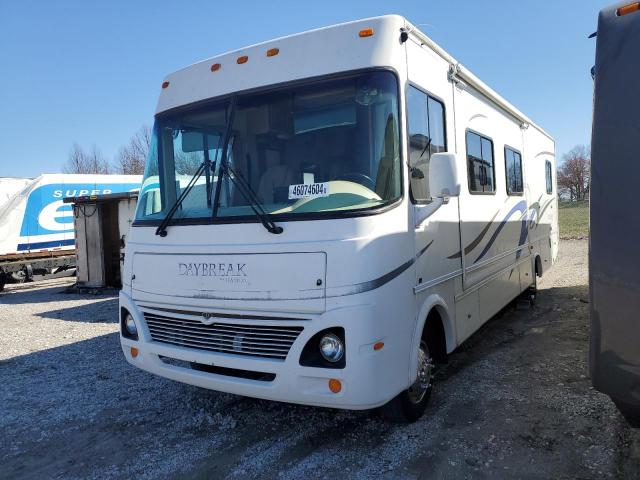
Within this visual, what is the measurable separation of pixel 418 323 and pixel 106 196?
10.2 meters

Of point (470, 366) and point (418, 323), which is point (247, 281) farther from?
point (470, 366)

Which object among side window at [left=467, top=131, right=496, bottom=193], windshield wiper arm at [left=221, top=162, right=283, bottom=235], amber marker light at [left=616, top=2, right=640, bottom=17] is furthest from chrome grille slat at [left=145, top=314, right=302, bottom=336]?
side window at [left=467, top=131, right=496, bottom=193]

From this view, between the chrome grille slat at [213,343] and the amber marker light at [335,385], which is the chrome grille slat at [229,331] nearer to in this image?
the chrome grille slat at [213,343]

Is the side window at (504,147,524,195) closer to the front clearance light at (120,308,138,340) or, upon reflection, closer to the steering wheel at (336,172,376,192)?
the steering wheel at (336,172,376,192)

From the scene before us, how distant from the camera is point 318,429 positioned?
3912 mm

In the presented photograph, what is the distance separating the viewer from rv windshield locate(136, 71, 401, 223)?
3391mm

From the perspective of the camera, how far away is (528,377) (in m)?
4.86

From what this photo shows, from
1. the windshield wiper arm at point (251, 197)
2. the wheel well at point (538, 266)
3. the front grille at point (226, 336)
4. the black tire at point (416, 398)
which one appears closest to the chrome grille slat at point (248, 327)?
the front grille at point (226, 336)

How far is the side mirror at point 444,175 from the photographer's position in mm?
3391

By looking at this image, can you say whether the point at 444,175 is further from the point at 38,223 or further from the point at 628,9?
the point at 38,223

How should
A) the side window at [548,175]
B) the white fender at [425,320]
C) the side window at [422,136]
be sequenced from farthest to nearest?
the side window at [548,175] < the side window at [422,136] < the white fender at [425,320]

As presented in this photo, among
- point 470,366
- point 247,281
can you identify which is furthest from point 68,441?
point 470,366

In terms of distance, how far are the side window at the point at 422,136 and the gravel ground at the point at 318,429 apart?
1.81 metres

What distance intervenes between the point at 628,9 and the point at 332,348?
2.41 metres
